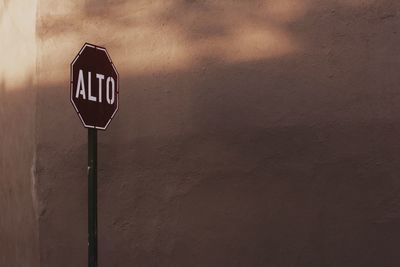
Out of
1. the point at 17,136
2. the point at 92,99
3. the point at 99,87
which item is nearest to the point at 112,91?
the point at 99,87

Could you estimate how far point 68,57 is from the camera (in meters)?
8.06

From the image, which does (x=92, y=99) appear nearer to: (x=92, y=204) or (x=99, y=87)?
(x=99, y=87)

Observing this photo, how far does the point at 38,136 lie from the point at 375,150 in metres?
3.72

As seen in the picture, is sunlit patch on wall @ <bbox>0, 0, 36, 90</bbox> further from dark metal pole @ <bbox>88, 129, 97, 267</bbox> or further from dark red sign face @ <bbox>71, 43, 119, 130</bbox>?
dark metal pole @ <bbox>88, 129, 97, 267</bbox>

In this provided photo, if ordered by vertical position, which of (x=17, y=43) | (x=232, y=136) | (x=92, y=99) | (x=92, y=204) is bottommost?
(x=92, y=204)

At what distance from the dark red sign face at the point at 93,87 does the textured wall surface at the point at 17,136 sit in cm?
267

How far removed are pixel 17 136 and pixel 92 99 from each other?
138 inches

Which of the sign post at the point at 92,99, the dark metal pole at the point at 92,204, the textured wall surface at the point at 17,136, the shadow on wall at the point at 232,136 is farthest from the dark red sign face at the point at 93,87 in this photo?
the textured wall surface at the point at 17,136

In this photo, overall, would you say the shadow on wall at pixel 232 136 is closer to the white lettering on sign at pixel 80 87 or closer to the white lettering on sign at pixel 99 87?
the white lettering on sign at pixel 99 87

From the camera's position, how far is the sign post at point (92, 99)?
540 centimetres

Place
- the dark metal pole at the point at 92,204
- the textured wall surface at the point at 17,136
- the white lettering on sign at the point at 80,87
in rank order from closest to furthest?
the white lettering on sign at the point at 80,87 < the dark metal pole at the point at 92,204 < the textured wall surface at the point at 17,136

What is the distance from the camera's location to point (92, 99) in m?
5.51

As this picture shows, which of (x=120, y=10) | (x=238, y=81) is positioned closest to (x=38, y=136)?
(x=120, y=10)

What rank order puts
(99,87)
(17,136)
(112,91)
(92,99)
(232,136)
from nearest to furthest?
(92,99) < (99,87) < (112,91) < (232,136) < (17,136)
